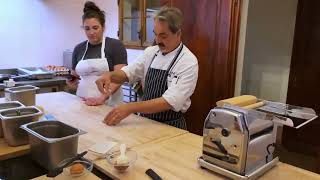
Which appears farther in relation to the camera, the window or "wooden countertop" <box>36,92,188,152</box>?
the window

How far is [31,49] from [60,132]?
8.40 ft

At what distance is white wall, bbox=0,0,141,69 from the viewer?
3.13 meters

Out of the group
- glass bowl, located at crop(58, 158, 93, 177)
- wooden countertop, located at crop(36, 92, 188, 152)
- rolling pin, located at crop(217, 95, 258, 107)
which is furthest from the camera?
wooden countertop, located at crop(36, 92, 188, 152)

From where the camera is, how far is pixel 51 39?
11.5ft

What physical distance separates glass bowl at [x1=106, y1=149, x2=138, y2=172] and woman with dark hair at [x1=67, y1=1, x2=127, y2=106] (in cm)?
93

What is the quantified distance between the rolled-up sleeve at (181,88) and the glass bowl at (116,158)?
0.44m

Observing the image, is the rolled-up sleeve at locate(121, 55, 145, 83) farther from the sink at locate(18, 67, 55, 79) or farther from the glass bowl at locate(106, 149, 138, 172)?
the sink at locate(18, 67, 55, 79)

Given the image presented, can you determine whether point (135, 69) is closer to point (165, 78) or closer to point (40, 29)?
point (165, 78)

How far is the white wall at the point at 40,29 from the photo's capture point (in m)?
3.13

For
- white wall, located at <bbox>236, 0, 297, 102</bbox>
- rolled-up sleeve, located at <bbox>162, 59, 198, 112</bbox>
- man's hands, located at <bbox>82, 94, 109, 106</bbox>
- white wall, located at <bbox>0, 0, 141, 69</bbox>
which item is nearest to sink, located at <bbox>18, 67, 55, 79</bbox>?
white wall, located at <bbox>0, 0, 141, 69</bbox>

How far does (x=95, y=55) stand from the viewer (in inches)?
84.0

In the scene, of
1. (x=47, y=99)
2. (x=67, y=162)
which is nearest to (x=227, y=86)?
(x=47, y=99)

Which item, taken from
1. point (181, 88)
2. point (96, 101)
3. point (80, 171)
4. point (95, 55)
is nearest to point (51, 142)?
point (80, 171)

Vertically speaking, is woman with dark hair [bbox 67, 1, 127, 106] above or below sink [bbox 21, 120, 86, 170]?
above
